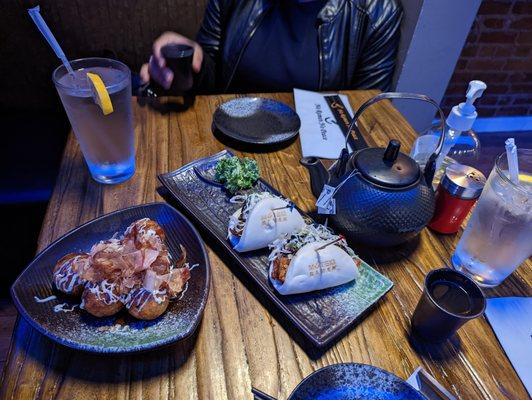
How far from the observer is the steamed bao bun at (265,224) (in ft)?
2.85

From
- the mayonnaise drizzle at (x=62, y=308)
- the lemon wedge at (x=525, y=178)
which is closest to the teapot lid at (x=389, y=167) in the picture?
the lemon wedge at (x=525, y=178)

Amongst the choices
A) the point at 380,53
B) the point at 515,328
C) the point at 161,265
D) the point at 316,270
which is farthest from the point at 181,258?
the point at 380,53

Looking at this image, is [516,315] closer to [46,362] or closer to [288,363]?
[288,363]

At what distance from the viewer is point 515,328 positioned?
0.79 meters

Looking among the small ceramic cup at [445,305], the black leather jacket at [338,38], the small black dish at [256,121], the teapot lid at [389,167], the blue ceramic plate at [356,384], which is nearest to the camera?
the blue ceramic plate at [356,384]

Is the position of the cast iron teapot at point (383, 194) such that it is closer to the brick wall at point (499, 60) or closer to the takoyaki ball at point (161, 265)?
the takoyaki ball at point (161, 265)

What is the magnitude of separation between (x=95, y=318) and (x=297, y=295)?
0.42m

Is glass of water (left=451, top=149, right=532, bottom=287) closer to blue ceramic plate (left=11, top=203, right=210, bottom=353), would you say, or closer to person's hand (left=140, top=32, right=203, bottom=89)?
blue ceramic plate (left=11, top=203, right=210, bottom=353)

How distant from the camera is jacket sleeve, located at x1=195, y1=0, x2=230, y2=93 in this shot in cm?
171

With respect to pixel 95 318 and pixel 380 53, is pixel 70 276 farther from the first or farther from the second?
pixel 380 53

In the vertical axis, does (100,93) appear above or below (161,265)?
above

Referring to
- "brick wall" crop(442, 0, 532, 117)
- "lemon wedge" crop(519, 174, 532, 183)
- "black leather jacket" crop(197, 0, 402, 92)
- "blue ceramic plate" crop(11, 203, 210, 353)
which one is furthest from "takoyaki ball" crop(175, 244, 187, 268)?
"brick wall" crop(442, 0, 532, 117)

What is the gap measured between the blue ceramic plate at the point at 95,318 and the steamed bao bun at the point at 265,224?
0.36 feet

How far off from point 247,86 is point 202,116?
482 mm
